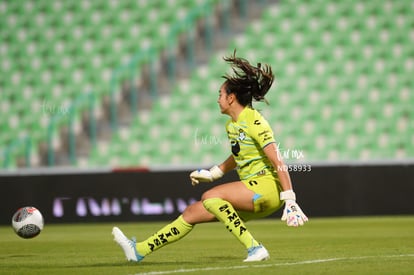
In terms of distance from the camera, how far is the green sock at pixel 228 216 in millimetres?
7387

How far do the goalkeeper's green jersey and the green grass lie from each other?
80 centimetres

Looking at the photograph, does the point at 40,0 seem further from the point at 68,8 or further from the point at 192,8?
the point at 192,8

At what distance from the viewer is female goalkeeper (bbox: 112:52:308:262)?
740 cm

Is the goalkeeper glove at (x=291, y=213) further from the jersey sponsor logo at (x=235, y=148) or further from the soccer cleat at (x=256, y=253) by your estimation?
the jersey sponsor logo at (x=235, y=148)

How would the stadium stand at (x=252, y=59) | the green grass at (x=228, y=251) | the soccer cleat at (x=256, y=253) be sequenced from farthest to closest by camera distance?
the stadium stand at (x=252, y=59)
the soccer cleat at (x=256, y=253)
the green grass at (x=228, y=251)

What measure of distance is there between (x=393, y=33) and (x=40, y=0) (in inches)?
326

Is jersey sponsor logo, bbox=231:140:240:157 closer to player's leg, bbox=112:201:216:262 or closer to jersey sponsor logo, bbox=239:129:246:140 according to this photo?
jersey sponsor logo, bbox=239:129:246:140

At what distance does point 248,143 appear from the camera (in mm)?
7570

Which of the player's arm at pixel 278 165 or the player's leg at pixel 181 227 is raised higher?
the player's arm at pixel 278 165

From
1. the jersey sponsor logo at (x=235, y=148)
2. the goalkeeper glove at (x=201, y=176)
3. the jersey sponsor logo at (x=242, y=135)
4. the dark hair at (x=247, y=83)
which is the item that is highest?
the dark hair at (x=247, y=83)

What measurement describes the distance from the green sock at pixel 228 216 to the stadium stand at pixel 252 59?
31.0 ft

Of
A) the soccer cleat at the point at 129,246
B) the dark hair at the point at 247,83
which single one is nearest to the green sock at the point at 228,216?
the soccer cleat at the point at 129,246

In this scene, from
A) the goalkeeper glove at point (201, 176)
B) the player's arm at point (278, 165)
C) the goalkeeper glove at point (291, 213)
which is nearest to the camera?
the goalkeeper glove at point (291, 213)

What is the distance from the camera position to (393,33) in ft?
63.8
